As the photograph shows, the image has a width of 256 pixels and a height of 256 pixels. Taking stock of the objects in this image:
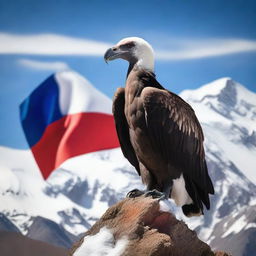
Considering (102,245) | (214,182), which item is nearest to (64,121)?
(214,182)

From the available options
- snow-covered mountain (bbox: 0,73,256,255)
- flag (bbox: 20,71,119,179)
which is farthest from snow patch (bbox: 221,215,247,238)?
flag (bbox: 20,71,119,179)

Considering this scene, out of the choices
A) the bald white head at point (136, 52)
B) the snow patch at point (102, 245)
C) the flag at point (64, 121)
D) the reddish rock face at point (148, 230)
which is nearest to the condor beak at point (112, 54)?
the bald white head at point (136, 52)

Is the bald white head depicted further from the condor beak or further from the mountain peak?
the mountain peak

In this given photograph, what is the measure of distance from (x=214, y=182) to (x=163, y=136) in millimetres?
6915

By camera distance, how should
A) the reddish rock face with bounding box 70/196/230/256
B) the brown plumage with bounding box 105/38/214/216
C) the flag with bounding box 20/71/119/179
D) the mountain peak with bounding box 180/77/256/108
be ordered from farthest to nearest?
the mountain peak with bounding box 180/77/256/108, the flag with bounding box 20/71/119/179, the brown plumage with bounding box 105/38/214/216, the reddish rock face with bounding box 70/196/230/256

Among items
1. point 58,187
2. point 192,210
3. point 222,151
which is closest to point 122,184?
point 58,187

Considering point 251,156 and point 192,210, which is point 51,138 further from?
point 192,210

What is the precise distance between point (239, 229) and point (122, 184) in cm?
229

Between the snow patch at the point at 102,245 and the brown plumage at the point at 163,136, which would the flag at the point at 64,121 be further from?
the snow patch at the point at 102,245

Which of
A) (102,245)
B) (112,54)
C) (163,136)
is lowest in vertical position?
(102,245)

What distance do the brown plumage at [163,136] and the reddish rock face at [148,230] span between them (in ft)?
1.11

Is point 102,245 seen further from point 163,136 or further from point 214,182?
point 214,182

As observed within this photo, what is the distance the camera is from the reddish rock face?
3.33 m

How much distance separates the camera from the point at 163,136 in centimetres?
386
